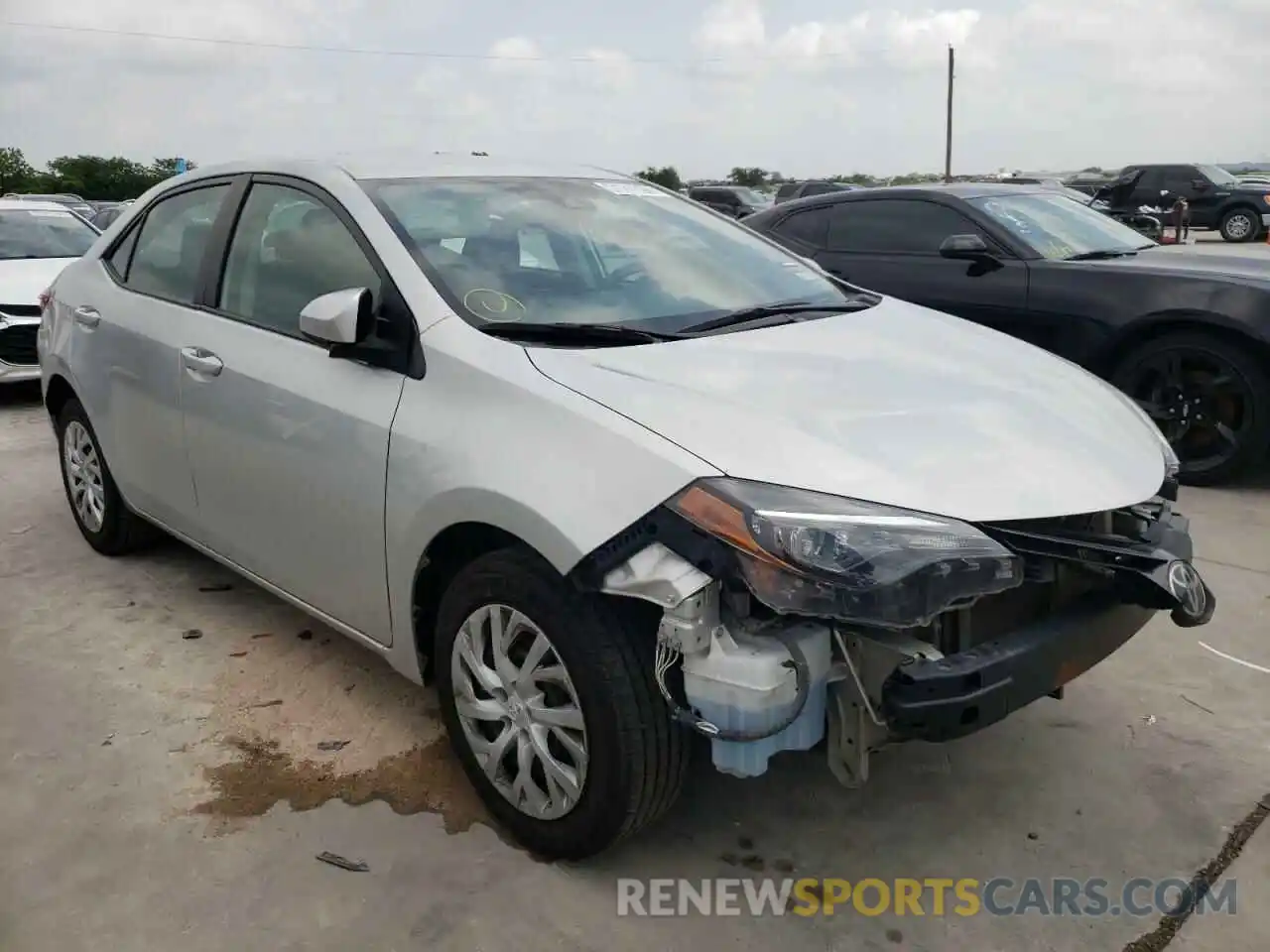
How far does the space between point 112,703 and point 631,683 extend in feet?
6.73

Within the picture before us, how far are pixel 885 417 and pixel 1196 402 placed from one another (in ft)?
12.9

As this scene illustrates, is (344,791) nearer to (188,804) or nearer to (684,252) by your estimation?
(188,804)

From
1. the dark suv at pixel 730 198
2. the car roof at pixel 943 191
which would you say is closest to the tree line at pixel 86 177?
the dark suv at pixel 730 198

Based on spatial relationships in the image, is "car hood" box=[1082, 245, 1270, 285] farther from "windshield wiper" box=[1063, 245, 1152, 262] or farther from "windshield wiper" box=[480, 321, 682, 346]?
"windshield wiper" box=[480, 321, 682, 346]

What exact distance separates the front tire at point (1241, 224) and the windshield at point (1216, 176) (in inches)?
36.7

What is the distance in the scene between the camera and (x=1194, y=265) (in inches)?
228

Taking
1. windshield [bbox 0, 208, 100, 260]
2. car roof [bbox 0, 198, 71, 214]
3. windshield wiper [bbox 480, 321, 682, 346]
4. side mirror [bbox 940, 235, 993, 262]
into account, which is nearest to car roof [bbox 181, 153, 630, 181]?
windshield wiper [bbox 480, 321, 682, 346]

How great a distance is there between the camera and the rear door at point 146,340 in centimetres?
369

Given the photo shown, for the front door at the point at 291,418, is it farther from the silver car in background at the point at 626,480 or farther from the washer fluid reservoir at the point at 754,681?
the washer fluid reservoir at the point at 754,681

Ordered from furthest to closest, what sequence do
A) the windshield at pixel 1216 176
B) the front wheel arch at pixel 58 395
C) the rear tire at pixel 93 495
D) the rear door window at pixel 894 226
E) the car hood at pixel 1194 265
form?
the windshield at pixel 1216 176
the rear door window at pixel 894 226
the car hood at pixel 1194 265
the front wheel arch at pixel 58 395
the rear tire at pixel 93 495

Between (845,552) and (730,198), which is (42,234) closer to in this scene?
(845,552)

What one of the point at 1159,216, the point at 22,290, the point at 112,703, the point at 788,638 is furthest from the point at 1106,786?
the point at 1159,216

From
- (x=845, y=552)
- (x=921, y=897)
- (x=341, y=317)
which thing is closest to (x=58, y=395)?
(x=341, y=317)

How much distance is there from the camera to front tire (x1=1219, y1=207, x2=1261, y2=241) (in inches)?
880
